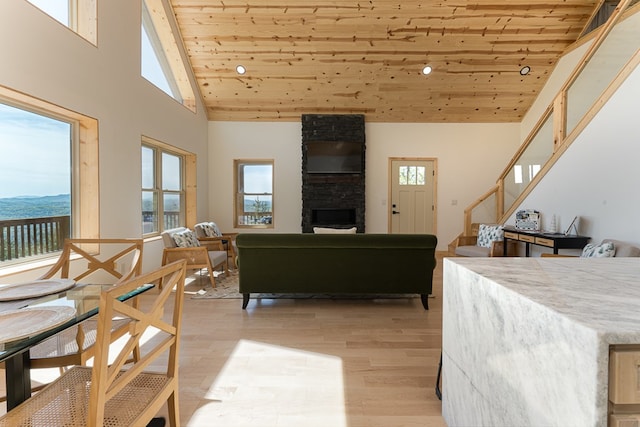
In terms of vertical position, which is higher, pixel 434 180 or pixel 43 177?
pixel 434 180

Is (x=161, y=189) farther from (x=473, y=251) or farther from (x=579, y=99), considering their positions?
(x=579, y=99)

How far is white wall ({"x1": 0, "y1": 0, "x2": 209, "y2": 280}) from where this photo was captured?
2630 millimetres

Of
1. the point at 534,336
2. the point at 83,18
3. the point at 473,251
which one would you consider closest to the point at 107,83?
the point at 83,18

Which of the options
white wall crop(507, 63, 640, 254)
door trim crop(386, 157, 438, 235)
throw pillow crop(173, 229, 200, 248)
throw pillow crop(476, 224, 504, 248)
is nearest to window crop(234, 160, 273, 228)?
throw pillow crop(173, 229, 200, 248)

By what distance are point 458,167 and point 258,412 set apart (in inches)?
263

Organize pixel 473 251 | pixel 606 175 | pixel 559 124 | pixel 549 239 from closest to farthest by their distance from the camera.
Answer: pixel 606 175 → pixel 549 239 → pixel 559 124 → pixel 473 251

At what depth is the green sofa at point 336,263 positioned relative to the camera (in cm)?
342

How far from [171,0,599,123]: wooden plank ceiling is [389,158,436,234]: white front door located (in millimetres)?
1060

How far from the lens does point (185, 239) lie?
4.67 meters

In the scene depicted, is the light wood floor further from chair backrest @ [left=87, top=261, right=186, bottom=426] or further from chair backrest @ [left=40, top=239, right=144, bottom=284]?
chair backrest @ [left=40, top=239, right=144, bottom=284]

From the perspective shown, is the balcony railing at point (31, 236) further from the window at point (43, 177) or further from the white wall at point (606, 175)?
the white wall at point (606, 175)

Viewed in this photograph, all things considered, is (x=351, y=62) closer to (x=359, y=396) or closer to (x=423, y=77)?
(x=423, y=77)

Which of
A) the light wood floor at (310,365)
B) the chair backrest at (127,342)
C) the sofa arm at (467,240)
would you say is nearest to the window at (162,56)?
the light wood floor at (310,365)

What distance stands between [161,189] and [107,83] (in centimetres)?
207
